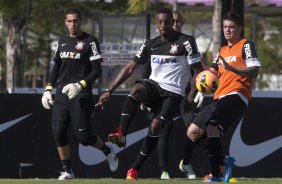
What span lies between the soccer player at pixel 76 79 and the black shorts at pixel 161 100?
0.81 metres

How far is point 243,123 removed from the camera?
15.7 metres

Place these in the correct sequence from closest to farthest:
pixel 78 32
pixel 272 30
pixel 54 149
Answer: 1. pixel 78 32
2. pixel 54 149
3. pixel 272 30

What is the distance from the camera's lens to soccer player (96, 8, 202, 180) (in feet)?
41.3

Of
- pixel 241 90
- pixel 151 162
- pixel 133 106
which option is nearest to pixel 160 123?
pixel 133 106

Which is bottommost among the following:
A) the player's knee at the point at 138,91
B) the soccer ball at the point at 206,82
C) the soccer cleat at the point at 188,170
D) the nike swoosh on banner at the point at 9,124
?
the soccer cleat at the point at 188,170

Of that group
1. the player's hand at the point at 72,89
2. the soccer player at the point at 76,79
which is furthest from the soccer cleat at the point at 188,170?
the player's hand at the point at 72,89

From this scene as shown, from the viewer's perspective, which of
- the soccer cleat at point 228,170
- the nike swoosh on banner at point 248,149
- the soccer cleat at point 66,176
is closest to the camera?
the soccer cleat at point 228,170

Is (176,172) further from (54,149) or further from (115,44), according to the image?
(115,44)

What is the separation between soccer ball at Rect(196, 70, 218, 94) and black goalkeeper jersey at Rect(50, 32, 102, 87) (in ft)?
5.04

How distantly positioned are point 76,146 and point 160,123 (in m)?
3.11

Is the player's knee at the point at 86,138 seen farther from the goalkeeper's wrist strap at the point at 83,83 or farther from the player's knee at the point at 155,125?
the player's knee at the point at 155,125

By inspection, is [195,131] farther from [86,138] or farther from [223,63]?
[86,138]

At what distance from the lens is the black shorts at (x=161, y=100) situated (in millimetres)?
12617

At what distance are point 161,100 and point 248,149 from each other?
3.27 metres
